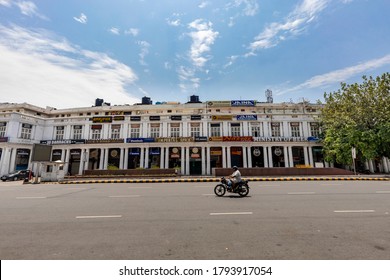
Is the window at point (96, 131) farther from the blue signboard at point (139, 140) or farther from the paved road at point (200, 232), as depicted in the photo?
the paved road at point (200, 232)

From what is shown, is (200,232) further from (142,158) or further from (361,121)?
(361,121)

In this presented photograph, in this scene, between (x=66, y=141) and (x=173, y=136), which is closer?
(x=66, y=141)

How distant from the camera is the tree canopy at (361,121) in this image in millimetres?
24625

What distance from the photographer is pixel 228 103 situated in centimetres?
3588

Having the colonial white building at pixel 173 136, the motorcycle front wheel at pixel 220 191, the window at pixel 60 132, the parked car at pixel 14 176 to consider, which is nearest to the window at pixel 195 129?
the colonial white building at pixel 173 136

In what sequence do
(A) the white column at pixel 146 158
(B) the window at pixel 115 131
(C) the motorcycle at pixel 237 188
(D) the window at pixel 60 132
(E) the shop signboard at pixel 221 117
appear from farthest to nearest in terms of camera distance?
(D) the window at pixel 60 132 → (B) the window at pixel 115 131 → (E) the shop signboard at pixel 221 117 → (A) the white column at pixel 146 158 → (C) the motorcycle at pixel 237 188

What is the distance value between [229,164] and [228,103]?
11916mm

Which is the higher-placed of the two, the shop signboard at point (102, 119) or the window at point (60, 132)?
the shop signboard at point (102, 119)

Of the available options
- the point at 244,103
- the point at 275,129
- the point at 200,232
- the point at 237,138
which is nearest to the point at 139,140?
the point at 237,138

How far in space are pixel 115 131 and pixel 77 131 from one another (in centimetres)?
752

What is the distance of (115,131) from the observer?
3541 cm

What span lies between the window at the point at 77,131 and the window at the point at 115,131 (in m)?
6.10

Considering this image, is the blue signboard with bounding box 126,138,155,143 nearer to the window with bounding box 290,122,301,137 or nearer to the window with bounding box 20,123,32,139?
the window with bounding box 20,123,32,139
